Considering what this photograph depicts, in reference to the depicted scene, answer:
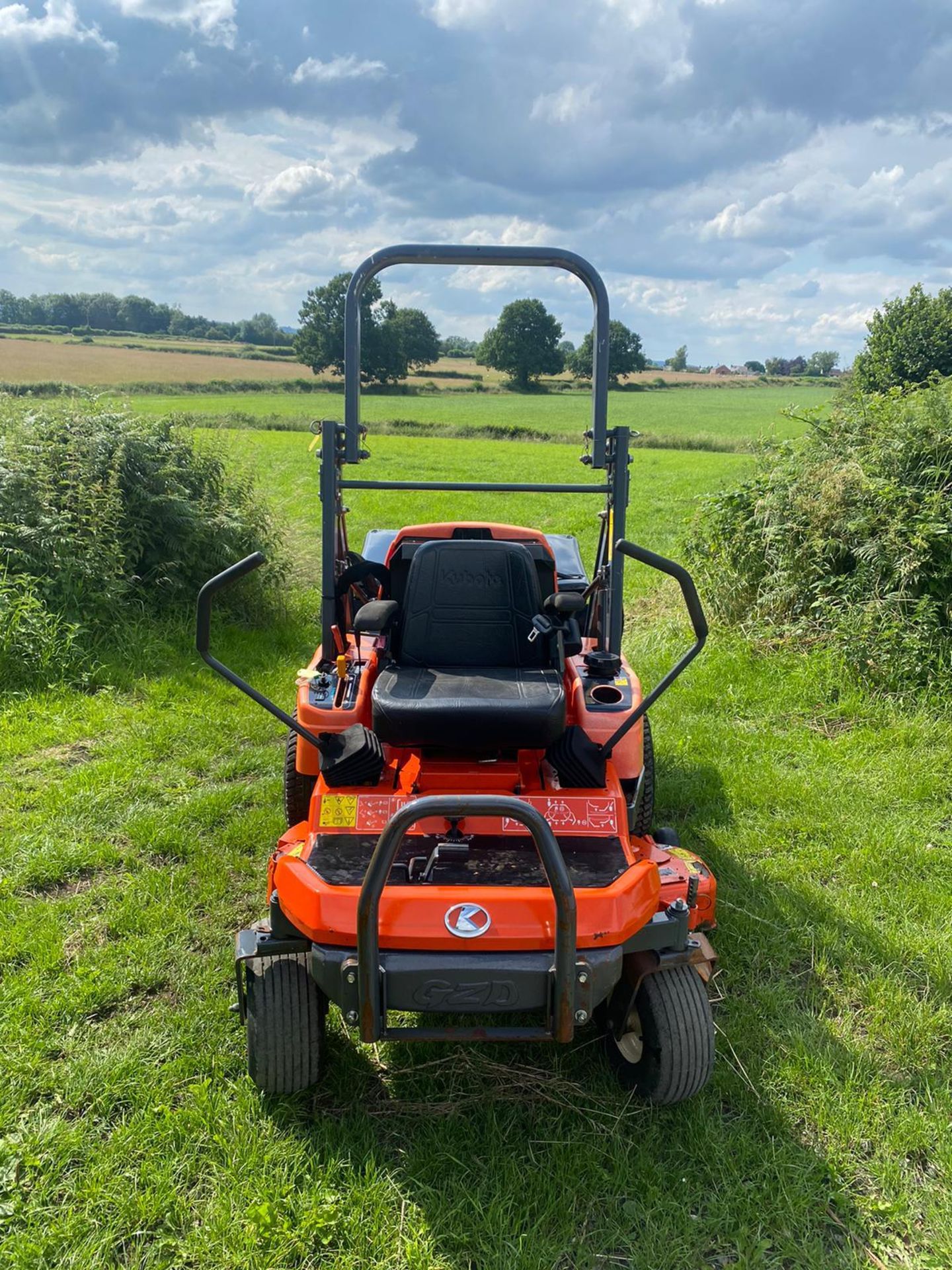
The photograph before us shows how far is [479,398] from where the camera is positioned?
131 feet

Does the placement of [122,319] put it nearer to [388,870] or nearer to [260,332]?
[260,332]

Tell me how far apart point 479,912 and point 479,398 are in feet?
129

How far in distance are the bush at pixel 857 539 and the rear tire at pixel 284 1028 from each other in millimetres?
4203

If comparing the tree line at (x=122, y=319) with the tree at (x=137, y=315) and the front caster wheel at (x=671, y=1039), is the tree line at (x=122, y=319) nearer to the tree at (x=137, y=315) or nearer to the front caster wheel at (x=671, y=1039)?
the tree at (x=137, y=315)

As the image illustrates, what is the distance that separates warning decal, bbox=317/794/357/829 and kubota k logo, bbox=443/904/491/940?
2.07 feet

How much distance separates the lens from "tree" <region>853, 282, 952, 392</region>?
1006 inches

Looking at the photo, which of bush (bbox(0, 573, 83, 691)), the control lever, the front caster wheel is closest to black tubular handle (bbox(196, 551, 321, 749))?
the control lever

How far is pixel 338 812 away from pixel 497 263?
2588 mm

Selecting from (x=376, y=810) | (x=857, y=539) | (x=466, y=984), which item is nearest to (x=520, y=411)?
(x=857, y=539)

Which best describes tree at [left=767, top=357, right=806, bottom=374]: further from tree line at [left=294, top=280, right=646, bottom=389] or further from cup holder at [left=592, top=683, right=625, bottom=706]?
cup holder at [left=592, top=683, right=625, bottom=706]

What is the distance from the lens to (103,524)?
6.40 metres

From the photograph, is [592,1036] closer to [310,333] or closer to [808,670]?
[808,670]

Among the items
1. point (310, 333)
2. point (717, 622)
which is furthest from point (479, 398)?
point (717, 622)

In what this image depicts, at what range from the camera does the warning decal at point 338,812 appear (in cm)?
291
